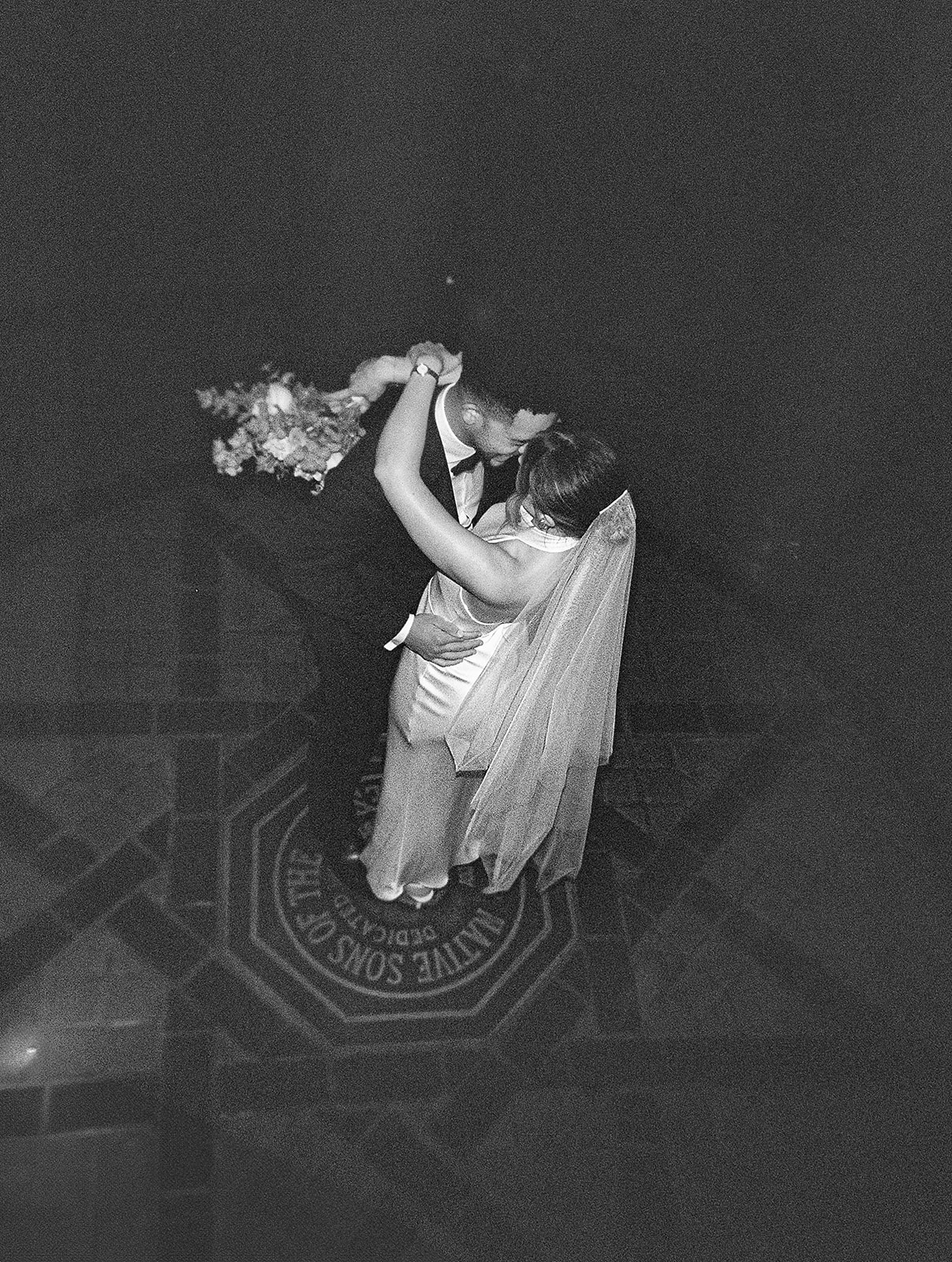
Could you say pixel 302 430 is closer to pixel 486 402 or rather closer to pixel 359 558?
pixel 486 402

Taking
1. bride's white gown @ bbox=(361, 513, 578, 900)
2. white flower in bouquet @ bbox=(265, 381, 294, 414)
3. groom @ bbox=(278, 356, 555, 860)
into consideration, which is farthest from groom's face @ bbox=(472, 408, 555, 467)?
white flower in bouquet @ bbox=(265, 381, 294, 414)

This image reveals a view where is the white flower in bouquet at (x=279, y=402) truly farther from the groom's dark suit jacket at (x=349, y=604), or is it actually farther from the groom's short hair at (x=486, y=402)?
the groom's short hair at (x=486, y=402)

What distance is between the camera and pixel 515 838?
14.6 feet

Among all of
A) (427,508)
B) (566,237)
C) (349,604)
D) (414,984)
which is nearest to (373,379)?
(427,508)

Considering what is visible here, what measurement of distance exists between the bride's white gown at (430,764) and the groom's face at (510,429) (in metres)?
0.25

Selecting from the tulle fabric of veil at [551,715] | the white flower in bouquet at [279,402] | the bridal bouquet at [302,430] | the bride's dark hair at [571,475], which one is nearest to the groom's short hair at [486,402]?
the bride's dark hair at [571,475]

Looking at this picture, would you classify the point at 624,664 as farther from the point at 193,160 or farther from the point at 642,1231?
the point at 193,160

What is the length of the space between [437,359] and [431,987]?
2.49 m

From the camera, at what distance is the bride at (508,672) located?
Result: 332 cm

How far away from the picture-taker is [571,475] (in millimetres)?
3293

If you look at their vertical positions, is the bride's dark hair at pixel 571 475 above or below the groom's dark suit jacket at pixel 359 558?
above

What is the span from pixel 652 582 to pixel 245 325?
8.75 feet

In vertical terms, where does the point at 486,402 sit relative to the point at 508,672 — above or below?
above

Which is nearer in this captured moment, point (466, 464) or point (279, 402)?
point (466, 464)
